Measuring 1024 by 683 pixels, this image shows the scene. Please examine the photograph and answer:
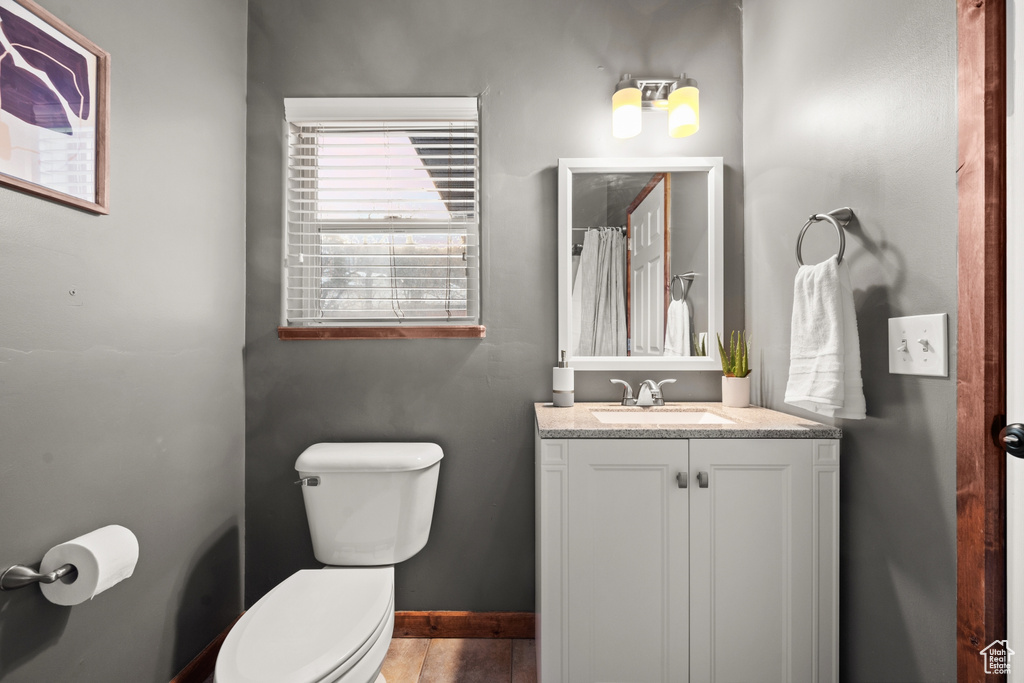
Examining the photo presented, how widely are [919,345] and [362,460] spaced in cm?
147

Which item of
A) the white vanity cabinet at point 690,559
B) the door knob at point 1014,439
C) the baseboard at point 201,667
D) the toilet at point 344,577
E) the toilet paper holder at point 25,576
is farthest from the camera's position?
the baseboard at point 201,667

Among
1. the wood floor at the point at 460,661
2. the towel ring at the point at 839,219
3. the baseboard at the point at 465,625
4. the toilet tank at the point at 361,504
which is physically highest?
the towel ring at the point at 839,219

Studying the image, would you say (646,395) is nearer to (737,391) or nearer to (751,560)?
(737,391)

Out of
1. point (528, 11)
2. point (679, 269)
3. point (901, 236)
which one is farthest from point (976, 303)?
point (528, 11)

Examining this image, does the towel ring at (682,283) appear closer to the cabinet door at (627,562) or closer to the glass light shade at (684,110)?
the glass light shade at (684,110)

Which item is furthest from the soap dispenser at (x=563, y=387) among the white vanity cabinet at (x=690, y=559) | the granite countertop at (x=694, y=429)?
the white vanity cabinet at (x=690, y=559)

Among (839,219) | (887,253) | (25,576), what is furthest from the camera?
(839,219)

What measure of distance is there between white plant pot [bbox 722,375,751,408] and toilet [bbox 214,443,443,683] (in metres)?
1.05

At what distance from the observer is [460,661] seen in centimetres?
160

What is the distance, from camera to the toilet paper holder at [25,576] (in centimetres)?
92

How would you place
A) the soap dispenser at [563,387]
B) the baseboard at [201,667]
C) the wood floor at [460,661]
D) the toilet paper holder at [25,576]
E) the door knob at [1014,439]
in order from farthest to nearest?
1. the soap dispenser at [563,387]
2. the wood floor at [460,661]
3. the baseboard at [201,667]
4. the toilet paper holder at [25,576]
5. the door knob at [1014,439]

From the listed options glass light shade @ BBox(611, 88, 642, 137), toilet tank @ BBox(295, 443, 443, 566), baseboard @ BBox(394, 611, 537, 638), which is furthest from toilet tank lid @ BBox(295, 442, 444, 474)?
glass light shade @ BBox(611, 88, 642, 137)

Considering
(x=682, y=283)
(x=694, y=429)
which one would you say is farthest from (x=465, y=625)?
(x=682, y=283)

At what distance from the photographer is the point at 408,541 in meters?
1.54
